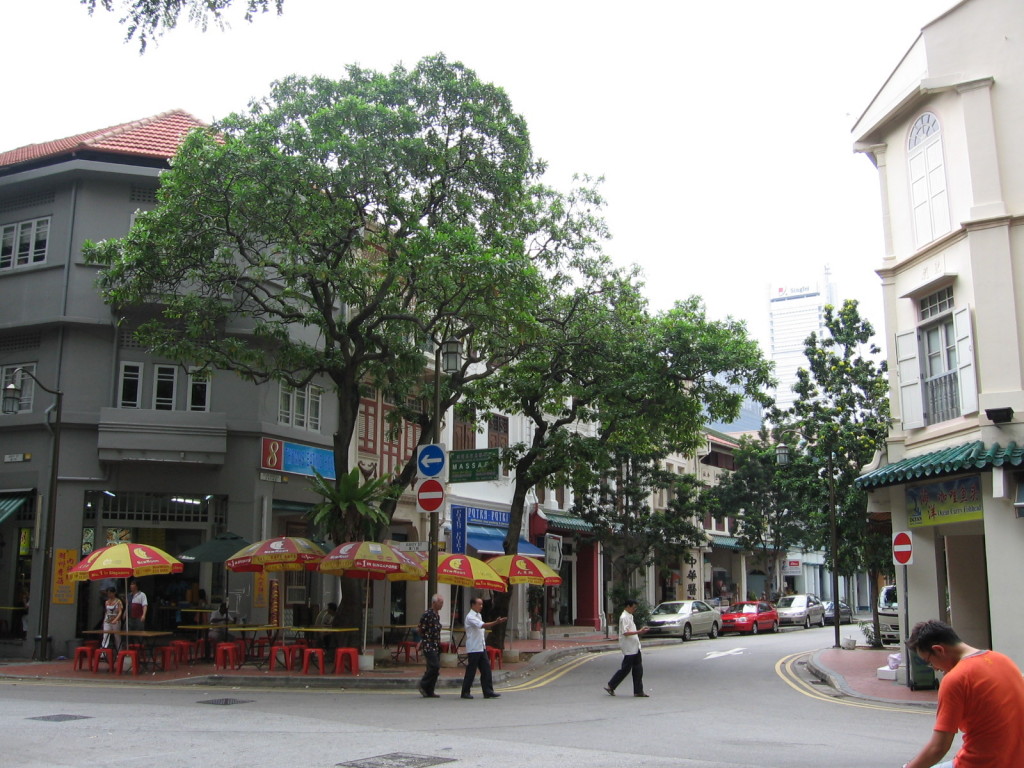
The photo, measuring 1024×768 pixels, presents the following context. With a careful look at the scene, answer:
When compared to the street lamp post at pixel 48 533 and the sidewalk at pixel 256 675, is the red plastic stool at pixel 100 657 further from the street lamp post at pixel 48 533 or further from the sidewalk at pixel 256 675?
the street lamp post at pixel 48 533

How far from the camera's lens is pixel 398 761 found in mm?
9359

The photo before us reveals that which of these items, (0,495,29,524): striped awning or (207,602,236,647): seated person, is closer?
(207,602,236,647): seated person

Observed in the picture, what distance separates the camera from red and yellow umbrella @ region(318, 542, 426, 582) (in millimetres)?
18172

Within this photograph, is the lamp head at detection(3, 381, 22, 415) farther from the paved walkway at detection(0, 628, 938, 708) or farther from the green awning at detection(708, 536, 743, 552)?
the green awning at detection(708, 536, 743, 552)

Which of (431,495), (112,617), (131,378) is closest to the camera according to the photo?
(431,495)

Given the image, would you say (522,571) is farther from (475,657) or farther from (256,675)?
(475,657)

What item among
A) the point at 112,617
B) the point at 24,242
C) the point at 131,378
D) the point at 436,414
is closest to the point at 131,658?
the point at 112,617

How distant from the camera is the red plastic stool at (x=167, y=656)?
19203mm

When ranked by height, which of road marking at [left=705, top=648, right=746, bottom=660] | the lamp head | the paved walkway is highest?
the lamp head

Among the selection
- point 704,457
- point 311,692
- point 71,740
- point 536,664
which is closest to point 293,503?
point 536,664

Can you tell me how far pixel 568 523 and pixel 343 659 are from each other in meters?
22.0

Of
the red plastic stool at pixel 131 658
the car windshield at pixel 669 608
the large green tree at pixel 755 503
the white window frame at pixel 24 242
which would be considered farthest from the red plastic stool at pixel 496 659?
the large green tree at pixel 755 503

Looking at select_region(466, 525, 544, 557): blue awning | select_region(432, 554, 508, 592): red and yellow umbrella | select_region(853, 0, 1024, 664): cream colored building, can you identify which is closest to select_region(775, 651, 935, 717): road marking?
select_region(853, 0, 1024, 664): cream colored building

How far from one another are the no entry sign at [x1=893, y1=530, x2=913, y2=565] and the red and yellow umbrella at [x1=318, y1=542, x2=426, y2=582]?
8.96 metres
